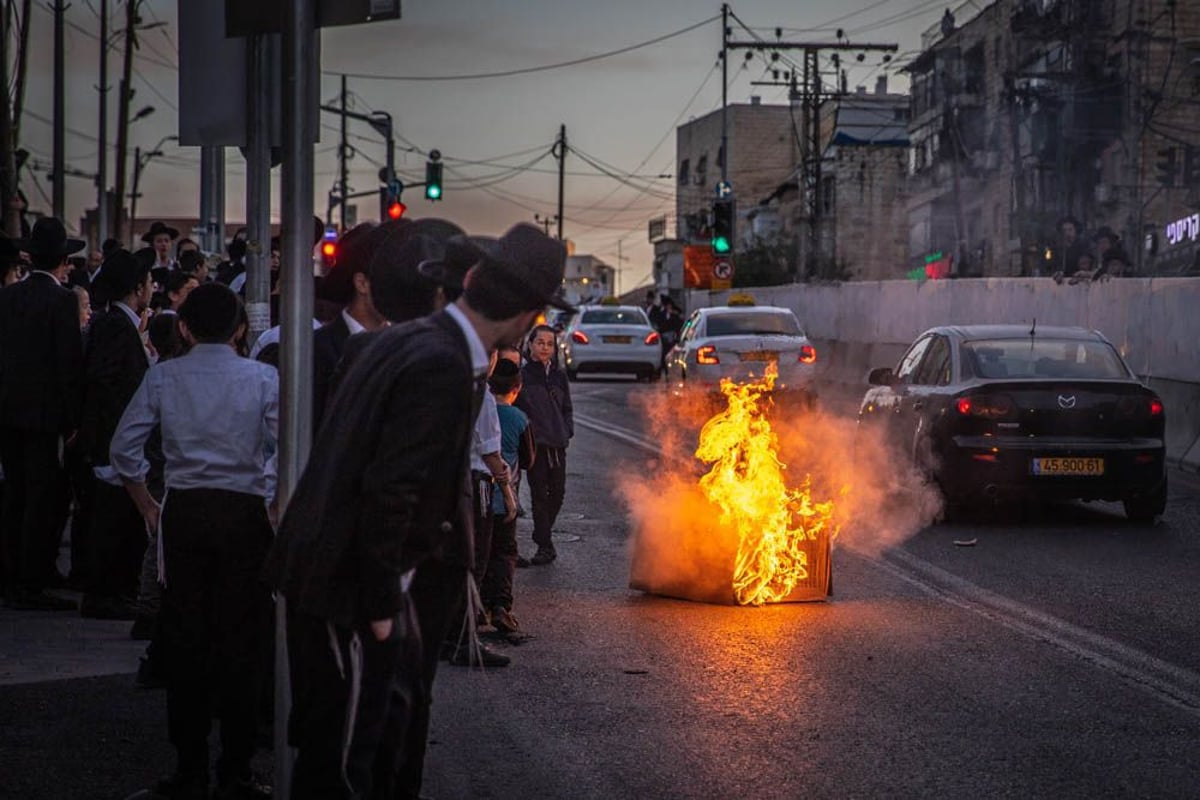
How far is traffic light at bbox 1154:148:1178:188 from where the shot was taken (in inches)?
1903

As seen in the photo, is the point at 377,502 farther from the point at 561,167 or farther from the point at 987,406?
the point at 561,167

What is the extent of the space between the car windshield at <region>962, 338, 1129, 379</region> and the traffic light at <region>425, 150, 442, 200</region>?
89.3ft

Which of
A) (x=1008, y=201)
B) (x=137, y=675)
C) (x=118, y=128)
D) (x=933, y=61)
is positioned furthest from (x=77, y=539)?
(x=933, y=61)

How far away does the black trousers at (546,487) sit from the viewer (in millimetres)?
12016

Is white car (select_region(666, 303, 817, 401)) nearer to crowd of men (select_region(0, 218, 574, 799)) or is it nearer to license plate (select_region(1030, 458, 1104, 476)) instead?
license plate (select_region(1030, 458, 1104, 476))

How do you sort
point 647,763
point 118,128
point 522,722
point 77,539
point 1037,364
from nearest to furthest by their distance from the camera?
1. point 647,763
2. point 522,722
3. point 77,539
4. point 1037,364
5. point 118,128

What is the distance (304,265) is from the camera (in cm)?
516

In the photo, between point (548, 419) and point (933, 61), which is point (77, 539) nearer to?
point (548, 419)

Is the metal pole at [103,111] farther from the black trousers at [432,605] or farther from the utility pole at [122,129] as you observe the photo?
the black trousers at [432,605]

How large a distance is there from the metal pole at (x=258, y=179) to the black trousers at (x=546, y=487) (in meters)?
2.96

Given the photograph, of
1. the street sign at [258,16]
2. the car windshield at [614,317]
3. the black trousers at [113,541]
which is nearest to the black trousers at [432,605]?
the street sign at [258,16]

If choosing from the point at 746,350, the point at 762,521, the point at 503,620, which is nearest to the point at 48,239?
the point at 503,620

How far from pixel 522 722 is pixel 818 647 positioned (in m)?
2.06

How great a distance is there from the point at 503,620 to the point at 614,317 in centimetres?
3214
